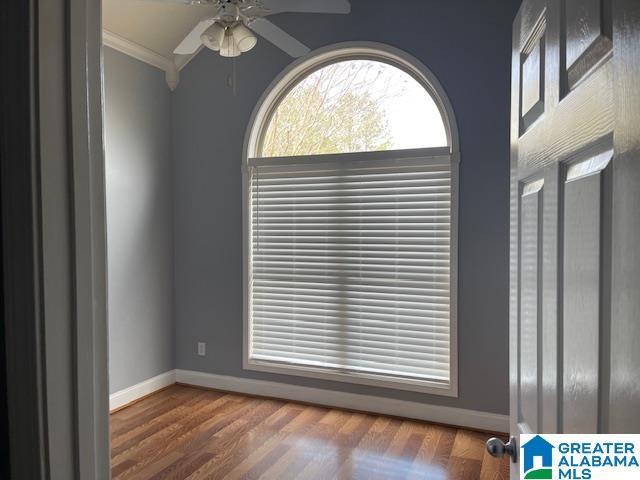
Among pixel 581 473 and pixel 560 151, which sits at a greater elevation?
Result: pixel 560 151

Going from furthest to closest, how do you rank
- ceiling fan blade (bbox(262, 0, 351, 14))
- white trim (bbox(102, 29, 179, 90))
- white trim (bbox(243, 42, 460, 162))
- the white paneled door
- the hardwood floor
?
white trim (bbox(102, 29, 179, 90)), white trim (bbox(243, 42, 460, 162)), the hardwood floor, ceiling fan blade (bbox(262, 0, 351, 14)), the white paneled door

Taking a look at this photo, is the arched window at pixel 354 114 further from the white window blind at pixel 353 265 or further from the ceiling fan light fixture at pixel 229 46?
the ceiling fan light fixture at pixel 229 46

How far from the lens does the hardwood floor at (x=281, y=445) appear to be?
262 cm

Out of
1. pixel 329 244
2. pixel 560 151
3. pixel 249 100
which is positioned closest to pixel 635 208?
pixel 560 151

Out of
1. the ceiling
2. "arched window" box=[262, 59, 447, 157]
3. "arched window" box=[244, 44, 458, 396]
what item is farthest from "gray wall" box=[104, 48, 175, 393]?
"arched window" box=[262, 59, 447, 157]

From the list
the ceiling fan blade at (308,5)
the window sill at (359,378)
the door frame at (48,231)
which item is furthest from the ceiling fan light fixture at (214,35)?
the window sill at (359,378)

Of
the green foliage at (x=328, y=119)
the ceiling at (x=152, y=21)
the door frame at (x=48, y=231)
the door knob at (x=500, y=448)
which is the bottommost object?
the door knob at (x=500, y=448)

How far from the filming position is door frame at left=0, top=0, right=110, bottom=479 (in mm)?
636

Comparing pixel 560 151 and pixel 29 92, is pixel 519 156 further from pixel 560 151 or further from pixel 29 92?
pixel 29 92

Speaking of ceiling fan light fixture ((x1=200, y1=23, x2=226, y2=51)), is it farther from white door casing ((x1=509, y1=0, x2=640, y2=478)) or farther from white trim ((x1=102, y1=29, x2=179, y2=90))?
white door casing ((x1=509, y1=0, x2=640, y2=478))

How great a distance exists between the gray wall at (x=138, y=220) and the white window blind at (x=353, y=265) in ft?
2.63

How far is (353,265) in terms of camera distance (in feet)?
11.6

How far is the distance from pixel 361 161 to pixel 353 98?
0.52 meters

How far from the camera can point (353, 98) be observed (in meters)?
3.58
